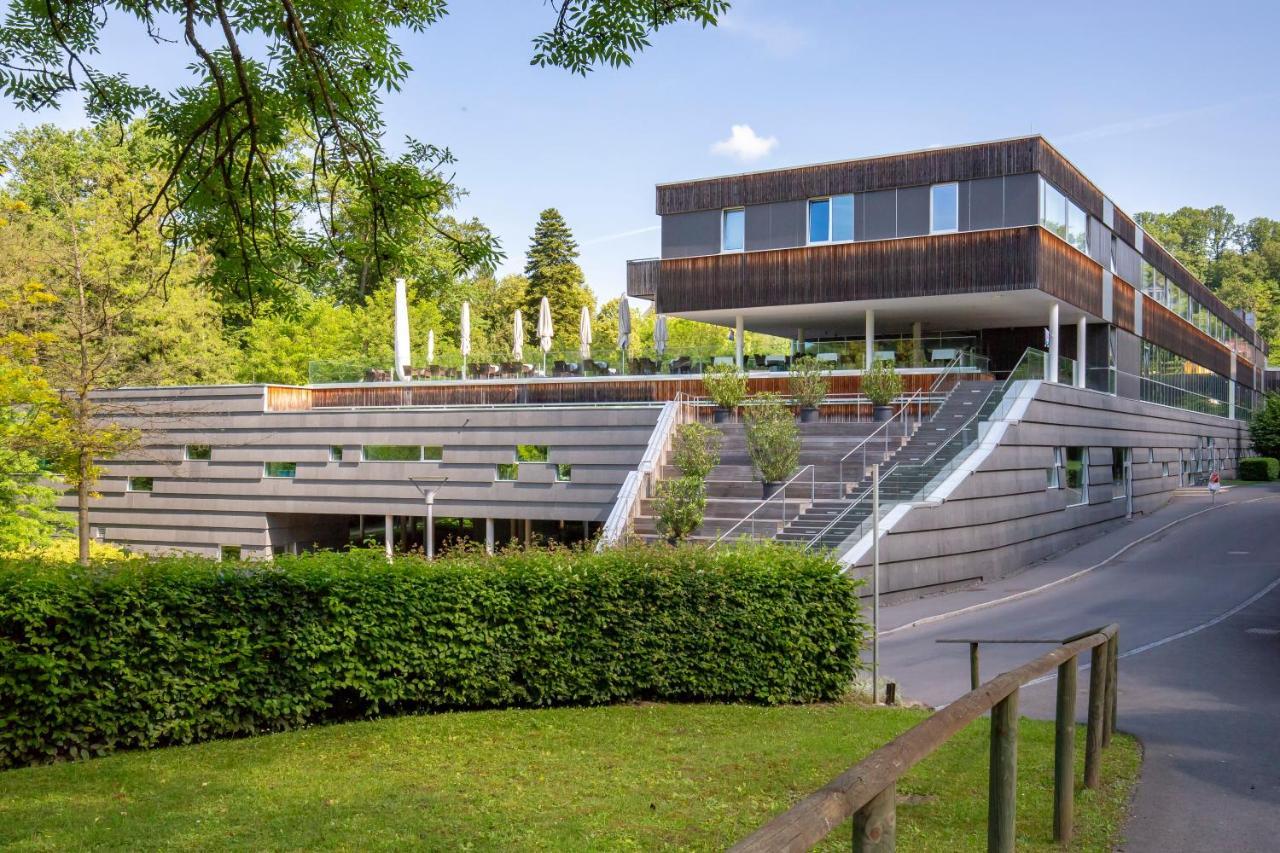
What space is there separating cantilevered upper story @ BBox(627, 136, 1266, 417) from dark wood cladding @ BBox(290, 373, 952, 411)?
160 centimetres

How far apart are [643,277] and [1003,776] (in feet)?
103

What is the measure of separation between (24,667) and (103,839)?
142 inches

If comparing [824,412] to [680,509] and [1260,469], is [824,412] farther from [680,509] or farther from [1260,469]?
[1260,469]

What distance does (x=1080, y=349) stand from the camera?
34.3 meters

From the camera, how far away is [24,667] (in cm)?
946

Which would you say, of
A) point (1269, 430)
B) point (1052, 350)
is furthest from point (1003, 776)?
point (1269, 430)

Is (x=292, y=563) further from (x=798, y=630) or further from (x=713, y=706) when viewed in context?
(x=798, y=630)

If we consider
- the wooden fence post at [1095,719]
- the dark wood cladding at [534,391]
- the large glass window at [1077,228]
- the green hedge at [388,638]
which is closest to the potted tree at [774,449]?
the dark wood cladding at [534,391]

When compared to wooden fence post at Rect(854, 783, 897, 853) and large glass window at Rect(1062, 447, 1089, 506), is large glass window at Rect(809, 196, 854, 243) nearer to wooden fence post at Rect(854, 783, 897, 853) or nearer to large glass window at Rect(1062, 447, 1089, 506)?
large glass window at Rect(1062, 447, 1089, 506)

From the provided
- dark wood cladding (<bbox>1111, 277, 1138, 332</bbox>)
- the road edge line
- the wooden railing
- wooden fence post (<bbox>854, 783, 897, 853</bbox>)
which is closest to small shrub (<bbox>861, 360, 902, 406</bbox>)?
→ the road edge line

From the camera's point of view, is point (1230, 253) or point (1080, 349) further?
point (1230, 253)

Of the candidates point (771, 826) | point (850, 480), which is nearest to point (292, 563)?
point (771, 826)

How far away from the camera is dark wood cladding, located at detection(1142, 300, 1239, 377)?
42344mm

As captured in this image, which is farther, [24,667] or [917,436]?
[917,436]
